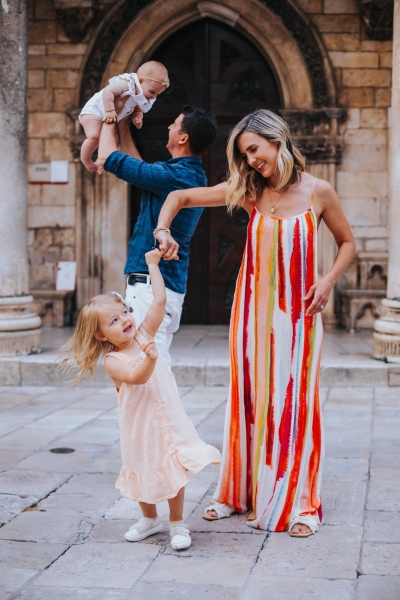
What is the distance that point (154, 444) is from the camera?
3.45m

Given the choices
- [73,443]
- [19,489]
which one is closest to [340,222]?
[19,489]

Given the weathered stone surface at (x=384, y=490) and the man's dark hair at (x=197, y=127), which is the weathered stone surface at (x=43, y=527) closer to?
the weathered stone surface at (x=384, y=490)

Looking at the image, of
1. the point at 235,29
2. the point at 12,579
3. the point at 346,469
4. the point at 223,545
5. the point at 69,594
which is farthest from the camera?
the point at 235,29

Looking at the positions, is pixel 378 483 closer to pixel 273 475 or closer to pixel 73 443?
pixel 273 475

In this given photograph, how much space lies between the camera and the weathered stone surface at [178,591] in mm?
2982

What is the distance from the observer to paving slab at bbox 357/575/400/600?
2961mm

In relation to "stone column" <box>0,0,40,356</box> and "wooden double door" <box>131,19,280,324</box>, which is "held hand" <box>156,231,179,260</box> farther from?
"wooden double door" <box>131,19,280,324</box>

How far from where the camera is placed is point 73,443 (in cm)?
544

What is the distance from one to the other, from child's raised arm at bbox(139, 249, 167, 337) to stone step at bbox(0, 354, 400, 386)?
4.05 m

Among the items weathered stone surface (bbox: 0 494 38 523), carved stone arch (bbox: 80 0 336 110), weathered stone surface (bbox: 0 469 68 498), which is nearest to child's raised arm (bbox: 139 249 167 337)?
weathered stone surface (bbox: 0 494 38 523)

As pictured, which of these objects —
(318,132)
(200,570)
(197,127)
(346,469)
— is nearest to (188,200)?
(197,127)

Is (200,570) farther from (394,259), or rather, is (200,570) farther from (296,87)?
(296,87)

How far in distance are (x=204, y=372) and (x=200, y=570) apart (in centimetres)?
443

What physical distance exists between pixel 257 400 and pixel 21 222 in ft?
15.8
